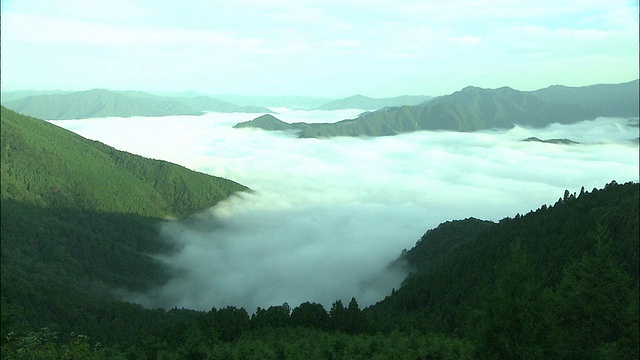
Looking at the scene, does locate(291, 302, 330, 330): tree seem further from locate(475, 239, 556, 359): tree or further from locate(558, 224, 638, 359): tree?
locate(475, 239, 556, 359): tree

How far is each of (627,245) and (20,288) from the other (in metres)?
164

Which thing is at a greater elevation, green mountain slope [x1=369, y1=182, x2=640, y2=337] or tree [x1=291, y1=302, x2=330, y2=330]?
green mountain slope [x1=369, y1=182, x2=640, y2=337]

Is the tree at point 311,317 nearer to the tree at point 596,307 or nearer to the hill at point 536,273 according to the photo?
the hill at point 536,273

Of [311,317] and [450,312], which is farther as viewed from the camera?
[450,312]

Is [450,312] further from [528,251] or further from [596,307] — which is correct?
[596,307]

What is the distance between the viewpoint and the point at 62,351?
33188 mm

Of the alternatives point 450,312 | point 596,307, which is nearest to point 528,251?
point 450,312

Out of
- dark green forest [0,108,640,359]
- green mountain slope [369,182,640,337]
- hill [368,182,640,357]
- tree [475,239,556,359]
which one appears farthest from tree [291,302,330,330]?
tree [475,239,556,359]

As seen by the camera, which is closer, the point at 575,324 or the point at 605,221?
the point at 575,324

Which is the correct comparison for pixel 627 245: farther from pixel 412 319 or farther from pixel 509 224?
pixel 509 224

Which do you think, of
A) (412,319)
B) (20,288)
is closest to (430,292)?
(412,319)

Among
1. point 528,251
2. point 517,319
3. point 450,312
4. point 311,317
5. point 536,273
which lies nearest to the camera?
point 517,319

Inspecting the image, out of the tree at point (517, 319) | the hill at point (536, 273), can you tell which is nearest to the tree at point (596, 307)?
the hill at point (536, 273)

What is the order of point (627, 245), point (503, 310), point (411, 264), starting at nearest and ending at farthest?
1. point (503, 310)
2. point (627, 245)
3. point (411, 264)
